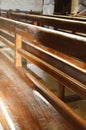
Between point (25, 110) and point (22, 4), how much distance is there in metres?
6.76

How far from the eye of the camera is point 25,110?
1463 millimetres

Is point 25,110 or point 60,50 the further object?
point 25,110

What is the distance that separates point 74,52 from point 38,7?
7.29m

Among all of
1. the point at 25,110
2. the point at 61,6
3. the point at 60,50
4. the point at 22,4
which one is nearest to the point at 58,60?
the point at 25,110

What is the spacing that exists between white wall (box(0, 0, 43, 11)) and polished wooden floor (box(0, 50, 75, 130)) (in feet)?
19.8

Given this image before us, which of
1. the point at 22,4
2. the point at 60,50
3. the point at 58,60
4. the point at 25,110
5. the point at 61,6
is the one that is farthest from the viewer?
the point at 22,4

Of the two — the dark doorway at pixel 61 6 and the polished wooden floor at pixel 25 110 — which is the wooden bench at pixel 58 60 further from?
the dark doorway at pixel 61 6

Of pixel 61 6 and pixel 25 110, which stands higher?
pixel 61 6

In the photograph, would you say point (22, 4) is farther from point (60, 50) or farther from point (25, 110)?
point (60, 50)

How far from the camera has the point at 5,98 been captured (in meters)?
1.65

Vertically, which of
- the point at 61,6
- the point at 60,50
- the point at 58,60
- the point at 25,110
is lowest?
the point at 25,110

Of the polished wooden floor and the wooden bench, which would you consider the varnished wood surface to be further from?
the polished wooden floor

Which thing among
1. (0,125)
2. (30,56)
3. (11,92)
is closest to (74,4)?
(30,56)

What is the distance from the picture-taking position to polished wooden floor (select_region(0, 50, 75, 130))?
130 cm
